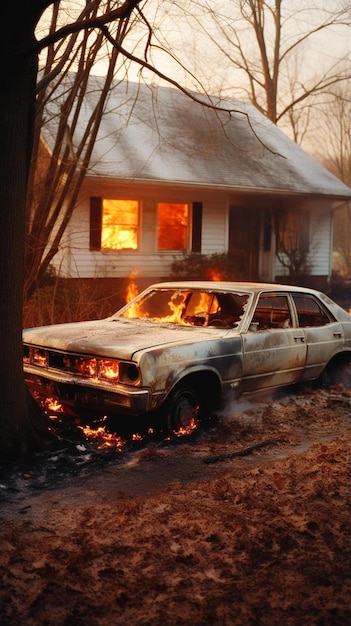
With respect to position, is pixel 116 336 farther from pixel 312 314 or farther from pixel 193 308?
pixel 312 314

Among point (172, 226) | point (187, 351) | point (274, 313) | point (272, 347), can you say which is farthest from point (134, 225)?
point (187, 351)

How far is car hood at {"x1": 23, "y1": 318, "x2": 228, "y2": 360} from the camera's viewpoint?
6.12m

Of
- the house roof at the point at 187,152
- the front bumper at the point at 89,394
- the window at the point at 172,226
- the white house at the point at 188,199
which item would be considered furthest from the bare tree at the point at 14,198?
the window at the point at 172,226

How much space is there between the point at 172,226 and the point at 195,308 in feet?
37.1

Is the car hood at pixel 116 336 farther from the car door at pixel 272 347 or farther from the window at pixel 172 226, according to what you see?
the window at pixel 172 226

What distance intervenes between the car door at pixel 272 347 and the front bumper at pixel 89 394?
1.50 meters

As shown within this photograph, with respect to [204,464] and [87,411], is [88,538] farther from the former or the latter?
[87,411]

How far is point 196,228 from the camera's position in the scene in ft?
61.1

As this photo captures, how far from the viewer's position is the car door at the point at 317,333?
7.96 metres

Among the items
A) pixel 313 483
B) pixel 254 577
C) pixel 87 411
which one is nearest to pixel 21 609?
pixel 254 577

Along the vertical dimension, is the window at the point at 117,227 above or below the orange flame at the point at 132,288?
above

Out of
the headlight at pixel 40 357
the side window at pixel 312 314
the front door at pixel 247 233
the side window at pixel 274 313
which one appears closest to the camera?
the headlight at pixel 40 357

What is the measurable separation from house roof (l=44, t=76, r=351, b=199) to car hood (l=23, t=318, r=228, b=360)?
342 inches

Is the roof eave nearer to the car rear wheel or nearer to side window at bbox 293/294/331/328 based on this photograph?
side window at bbox 293/294/331/328
